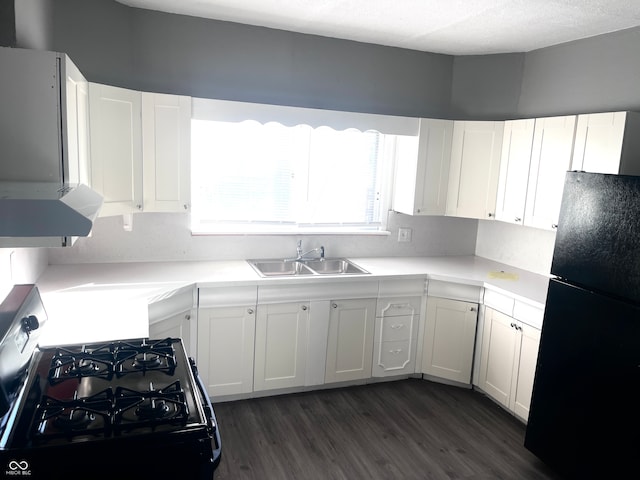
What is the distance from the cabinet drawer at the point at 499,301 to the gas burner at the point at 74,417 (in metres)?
2.49

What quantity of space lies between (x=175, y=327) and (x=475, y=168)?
242 centimetres

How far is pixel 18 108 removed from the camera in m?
1.78

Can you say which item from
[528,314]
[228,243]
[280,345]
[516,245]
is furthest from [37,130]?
[516,245]

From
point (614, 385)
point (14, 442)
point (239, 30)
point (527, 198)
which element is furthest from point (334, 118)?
point (14, 442)

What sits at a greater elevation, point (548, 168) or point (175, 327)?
point (548, 168)

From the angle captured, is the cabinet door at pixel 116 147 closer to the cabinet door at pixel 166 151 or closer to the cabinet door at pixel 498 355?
the cabinet door at pixel 166 151

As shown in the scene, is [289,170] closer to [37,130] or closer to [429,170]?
[429,170]

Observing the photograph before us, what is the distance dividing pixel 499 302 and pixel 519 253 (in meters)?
0.73

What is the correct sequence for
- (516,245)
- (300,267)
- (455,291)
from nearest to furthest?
(455,291), (300,267), (516,245)

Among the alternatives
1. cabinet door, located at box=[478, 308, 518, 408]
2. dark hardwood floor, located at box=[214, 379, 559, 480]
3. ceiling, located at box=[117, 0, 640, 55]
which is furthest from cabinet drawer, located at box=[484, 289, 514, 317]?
ceiling, located at box=[117, 0, 640, 55]

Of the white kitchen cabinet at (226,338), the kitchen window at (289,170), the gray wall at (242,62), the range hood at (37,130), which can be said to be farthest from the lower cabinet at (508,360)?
the range hood at (37,130)

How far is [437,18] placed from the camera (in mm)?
2898

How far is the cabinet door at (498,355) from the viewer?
3.14m

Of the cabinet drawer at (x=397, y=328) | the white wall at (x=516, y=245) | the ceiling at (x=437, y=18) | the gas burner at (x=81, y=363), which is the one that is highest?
the ceiling at (x=437, y=18)
